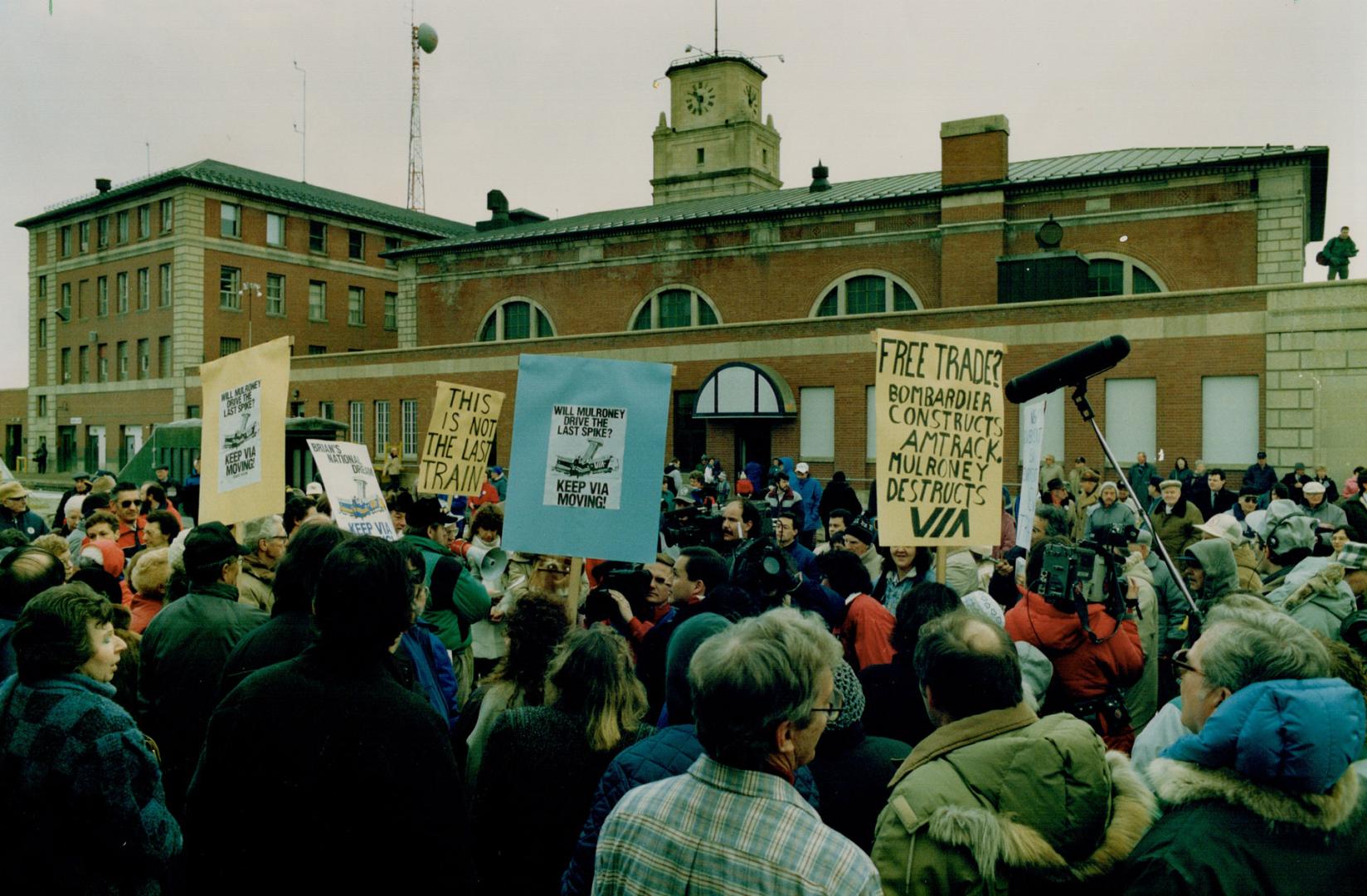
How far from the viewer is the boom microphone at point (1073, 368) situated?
5.44m

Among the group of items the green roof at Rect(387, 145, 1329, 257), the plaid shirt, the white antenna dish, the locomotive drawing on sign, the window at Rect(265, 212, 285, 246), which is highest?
the white antenna dish

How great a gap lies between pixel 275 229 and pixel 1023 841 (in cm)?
5988

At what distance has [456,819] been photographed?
2695 millimetres

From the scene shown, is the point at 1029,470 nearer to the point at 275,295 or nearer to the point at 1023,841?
the point at 1023,841

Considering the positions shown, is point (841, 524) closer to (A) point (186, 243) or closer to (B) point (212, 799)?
(B) point (212, 799)

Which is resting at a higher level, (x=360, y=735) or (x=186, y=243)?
(x=186, y=243)

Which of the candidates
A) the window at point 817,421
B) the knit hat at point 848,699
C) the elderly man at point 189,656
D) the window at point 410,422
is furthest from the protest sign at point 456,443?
the window at point 410,422

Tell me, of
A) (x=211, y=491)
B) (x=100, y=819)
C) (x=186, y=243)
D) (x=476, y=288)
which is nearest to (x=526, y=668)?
(x=100, y=819)

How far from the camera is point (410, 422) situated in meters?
41.9

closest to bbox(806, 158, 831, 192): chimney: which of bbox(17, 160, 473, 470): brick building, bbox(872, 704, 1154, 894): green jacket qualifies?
bbox(17, 160, 473, 470): brick building

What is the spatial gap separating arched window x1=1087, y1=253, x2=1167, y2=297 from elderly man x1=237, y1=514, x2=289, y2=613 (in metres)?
30.0

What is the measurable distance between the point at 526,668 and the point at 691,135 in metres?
64.2

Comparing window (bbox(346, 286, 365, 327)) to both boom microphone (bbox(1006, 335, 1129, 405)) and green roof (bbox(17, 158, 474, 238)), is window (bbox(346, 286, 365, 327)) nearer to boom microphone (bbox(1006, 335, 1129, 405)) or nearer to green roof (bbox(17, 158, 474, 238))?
green roof (bbox(17, 158, 474, 238))

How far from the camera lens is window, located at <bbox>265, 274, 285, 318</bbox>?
183 ft
